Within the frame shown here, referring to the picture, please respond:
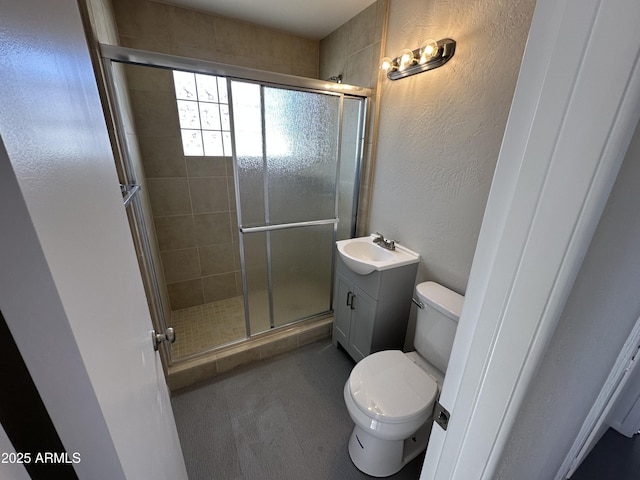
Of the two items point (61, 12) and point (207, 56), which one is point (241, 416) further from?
point (207, 56)

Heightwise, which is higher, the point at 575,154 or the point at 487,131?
the point at 487,131

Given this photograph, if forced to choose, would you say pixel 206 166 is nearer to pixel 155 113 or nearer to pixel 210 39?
pixel 155 113

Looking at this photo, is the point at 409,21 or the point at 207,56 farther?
the point at 207,56

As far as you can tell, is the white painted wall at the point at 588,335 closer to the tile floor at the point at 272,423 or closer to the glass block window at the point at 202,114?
the tile floor at the point at 272,423

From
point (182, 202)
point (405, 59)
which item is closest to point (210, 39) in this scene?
point (182, 202)

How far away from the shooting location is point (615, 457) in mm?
1413

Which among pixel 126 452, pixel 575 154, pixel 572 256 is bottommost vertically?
pixel 126 452

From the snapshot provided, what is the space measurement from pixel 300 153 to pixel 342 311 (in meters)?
1.24

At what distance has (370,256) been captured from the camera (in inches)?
75.5

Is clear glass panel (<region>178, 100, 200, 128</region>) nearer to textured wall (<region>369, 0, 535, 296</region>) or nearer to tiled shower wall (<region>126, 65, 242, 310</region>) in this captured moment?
tiled shower wall (<region>126, 65, 242, 310</region>)

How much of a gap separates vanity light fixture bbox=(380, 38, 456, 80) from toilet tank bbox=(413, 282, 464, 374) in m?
1.28

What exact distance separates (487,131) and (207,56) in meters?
2.13

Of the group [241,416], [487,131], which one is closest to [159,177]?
[241,416]

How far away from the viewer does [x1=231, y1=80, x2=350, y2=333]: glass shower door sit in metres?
1.63
